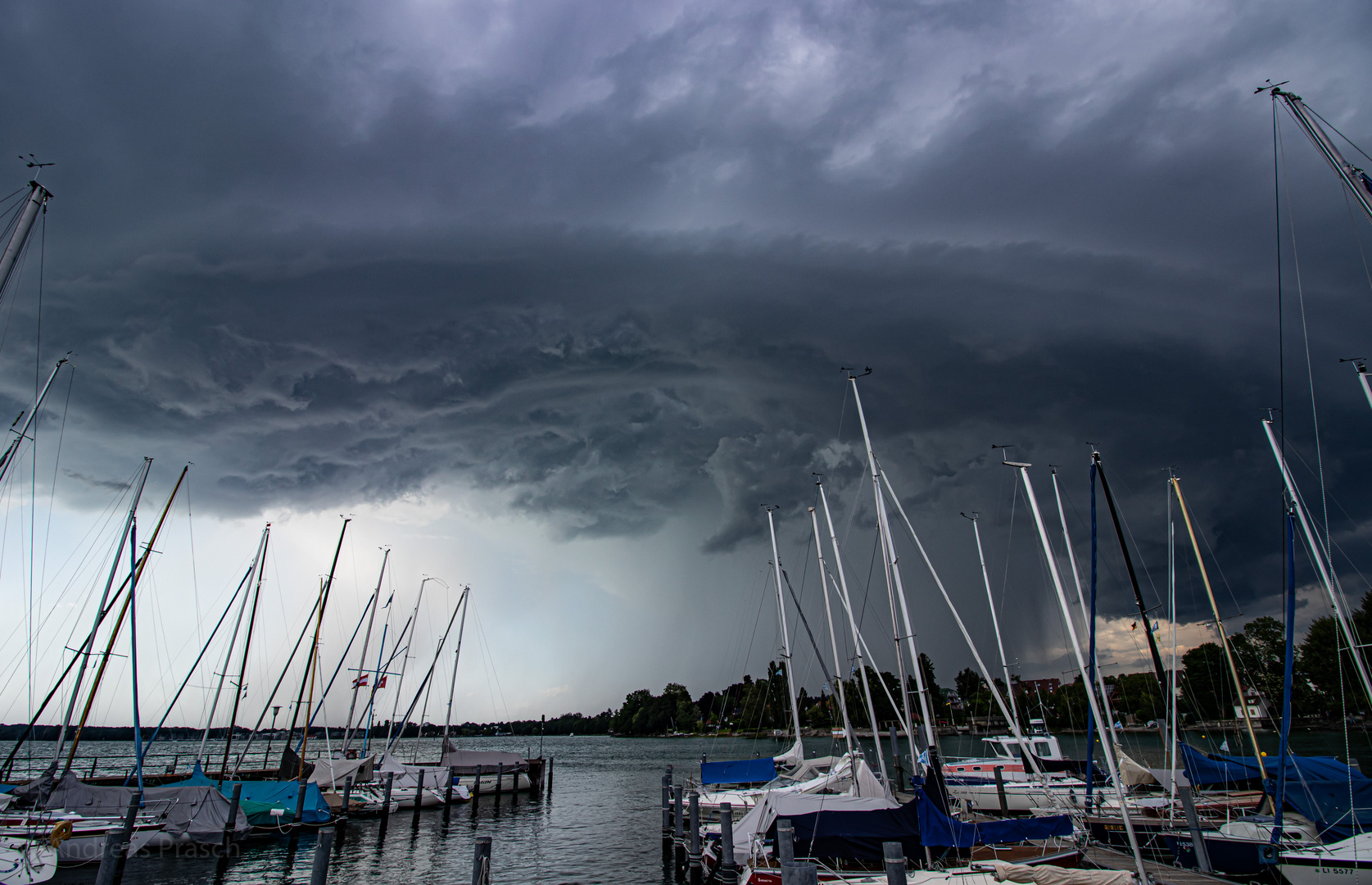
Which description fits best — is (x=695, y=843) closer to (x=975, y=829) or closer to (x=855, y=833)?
(x=855, y=833)

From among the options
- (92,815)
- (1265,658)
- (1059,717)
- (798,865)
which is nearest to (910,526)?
(798,865)

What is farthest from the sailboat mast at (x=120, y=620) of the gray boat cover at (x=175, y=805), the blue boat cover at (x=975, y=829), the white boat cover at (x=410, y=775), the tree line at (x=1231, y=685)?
the tree line at (x=1231, y=685)

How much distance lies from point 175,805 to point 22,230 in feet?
84.5

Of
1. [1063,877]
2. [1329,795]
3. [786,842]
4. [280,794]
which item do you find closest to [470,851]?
[280,794]

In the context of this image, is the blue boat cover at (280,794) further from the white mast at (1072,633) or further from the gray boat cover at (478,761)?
the white mast at (1072,633)

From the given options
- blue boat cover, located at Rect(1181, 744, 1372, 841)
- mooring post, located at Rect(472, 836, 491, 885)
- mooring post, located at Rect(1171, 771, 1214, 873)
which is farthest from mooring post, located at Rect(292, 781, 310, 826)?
blue boat cover, located at Rect(1181, 744, 1372, 841)

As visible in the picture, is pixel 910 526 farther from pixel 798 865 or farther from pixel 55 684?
pixel 55 684

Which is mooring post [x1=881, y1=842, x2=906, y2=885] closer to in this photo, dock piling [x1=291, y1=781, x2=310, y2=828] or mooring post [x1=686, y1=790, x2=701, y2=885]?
mooring post [x1=686, y1=790, x2=701, y2=885]

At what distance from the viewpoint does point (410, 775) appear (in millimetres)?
44406

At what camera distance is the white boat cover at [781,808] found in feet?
68.8

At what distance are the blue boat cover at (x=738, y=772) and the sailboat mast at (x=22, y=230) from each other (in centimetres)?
3352

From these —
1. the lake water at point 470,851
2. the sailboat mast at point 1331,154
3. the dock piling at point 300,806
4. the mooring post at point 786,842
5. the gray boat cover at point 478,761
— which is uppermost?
the sailboat mast at point 1331,154

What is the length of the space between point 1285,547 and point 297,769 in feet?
161

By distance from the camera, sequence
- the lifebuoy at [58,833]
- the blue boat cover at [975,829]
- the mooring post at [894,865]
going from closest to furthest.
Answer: the mooring post at [894,865]
the blue boat cover at [975,829]
the lifebuoy at [58,833]
